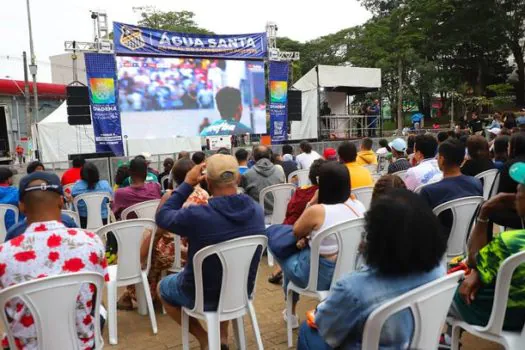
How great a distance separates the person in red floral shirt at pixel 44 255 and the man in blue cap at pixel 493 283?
5.40ft

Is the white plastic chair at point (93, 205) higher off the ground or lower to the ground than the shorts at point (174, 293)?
higher

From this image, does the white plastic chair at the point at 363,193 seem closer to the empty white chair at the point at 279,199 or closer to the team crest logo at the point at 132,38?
the empty white chair at the point at 279,199

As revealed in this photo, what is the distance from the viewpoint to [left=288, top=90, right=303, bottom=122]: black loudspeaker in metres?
14.5

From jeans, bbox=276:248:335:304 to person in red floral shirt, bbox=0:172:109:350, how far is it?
1.12 metres

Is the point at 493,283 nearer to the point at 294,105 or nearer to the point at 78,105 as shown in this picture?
the point at 78,105

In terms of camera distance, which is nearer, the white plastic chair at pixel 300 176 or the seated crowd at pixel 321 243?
the seated crowd at pixel 321 243

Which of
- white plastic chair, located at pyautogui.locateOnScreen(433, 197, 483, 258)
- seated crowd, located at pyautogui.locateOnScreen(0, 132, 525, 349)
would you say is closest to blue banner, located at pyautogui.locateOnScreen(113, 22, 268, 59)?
seated crowd, located at pyautogui.locateOnScreen(0, 132, 525, 349)

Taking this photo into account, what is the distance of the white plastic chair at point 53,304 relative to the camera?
1.71 metres

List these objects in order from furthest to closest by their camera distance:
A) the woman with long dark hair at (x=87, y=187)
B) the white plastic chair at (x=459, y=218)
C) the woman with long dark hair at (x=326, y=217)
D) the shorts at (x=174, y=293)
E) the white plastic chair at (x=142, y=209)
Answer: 1. the woman with long dark hair at (x=87, y=187)
2. the white plastic chair at (x=142, y=209)
3. the white plastic chair at (x=459, y=218)
4. the woman with long dark hair at (x=326, y=217)
5. the shorts at (x=174, y=293)

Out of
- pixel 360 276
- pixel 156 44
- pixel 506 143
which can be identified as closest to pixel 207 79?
pixel 156 44

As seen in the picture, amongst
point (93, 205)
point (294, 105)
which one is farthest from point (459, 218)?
point (294, 105)

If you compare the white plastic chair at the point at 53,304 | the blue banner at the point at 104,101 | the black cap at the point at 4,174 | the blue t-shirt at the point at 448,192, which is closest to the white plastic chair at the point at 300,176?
the blue t-shirt at the point at 448,192

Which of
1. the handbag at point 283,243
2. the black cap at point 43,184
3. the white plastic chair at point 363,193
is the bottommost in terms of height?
the handbag at point 283,243

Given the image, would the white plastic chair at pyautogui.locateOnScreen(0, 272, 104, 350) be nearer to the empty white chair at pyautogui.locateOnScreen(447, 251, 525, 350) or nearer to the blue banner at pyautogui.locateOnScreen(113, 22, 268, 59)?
the empty white chair at pyautogui.locateOnScreen(447, 251, 525, 350)
